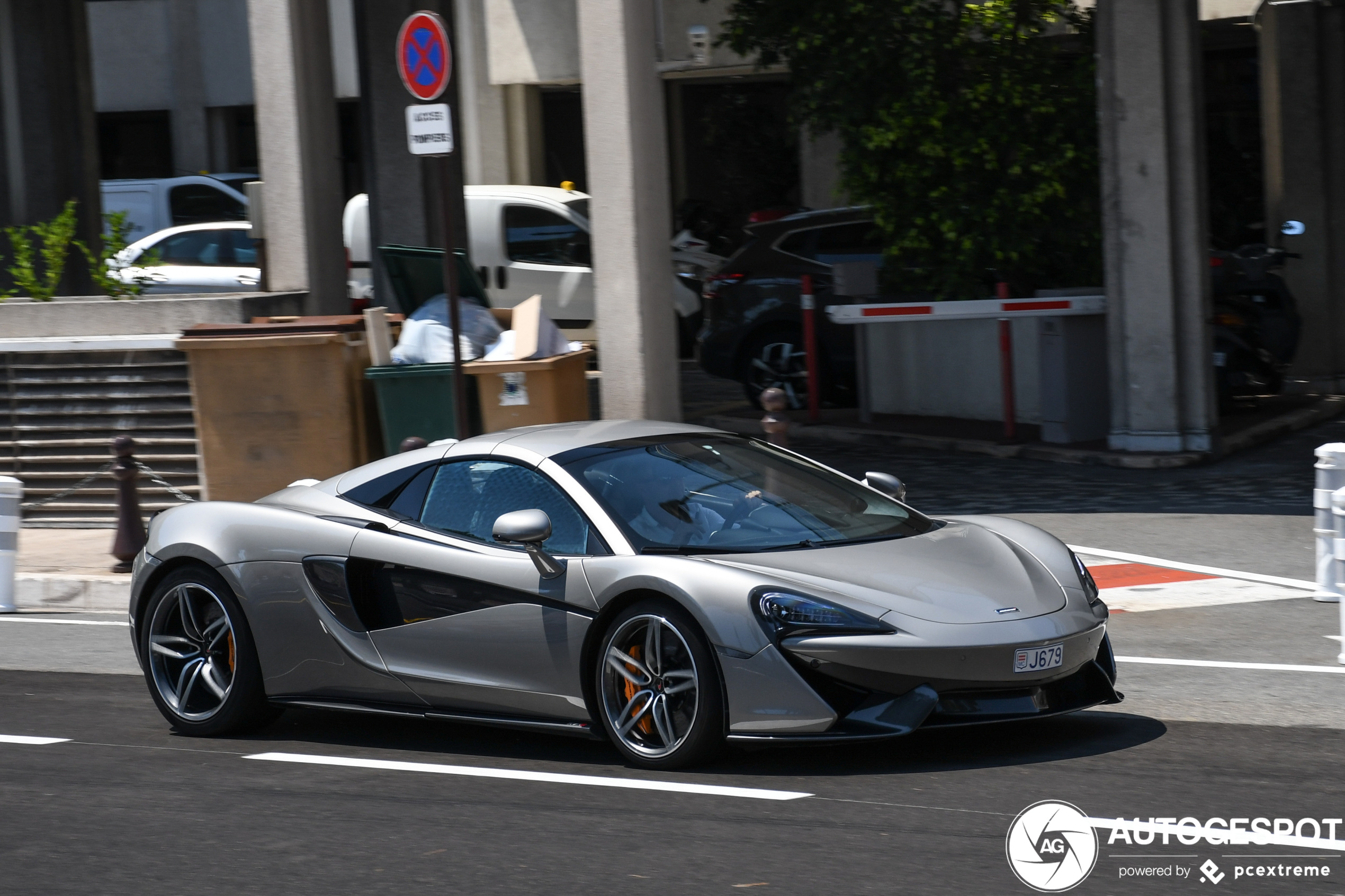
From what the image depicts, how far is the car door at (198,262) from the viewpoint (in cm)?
1833

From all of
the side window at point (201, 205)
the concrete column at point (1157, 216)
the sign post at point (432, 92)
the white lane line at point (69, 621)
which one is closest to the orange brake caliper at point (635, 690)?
the sign post at point (432, 92)

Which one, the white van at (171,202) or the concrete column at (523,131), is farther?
the concrete column at (523,131)

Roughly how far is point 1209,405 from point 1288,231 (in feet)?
11.8

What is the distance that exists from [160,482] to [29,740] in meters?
5.89

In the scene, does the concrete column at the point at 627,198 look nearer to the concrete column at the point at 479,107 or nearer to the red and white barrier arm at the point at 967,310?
the red and white barrier arm at the point at 967,310

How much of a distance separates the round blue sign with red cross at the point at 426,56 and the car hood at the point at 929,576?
4.96 m

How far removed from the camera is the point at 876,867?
480 cm

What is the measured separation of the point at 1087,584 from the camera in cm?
646

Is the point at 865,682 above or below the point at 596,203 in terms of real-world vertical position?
below

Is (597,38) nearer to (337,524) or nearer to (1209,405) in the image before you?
(1209,405)

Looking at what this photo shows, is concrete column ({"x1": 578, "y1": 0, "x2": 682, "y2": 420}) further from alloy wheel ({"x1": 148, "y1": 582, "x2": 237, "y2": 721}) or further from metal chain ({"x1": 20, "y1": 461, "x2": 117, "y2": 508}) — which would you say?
alloy wheel ({"x1": 148, "y1": 582, "x2": 237, "y2": 721})

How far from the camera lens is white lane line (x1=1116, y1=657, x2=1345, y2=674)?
24.3 feet

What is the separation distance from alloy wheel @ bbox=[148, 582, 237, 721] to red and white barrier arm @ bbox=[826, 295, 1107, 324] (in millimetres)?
8197

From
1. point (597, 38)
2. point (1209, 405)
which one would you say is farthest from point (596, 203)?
point (1209, 405)
